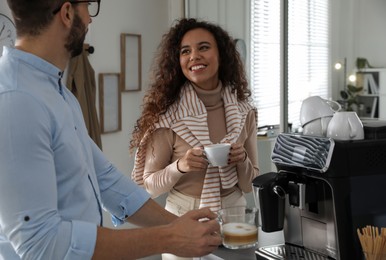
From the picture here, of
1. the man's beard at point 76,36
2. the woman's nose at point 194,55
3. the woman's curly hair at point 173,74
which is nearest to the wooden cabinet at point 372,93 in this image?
the woman's curly hair at point 173,74

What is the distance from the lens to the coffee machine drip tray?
4.53ft

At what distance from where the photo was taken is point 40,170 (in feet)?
3.35

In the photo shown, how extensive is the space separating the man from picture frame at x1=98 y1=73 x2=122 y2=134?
2.12 m

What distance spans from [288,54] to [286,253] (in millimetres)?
2074

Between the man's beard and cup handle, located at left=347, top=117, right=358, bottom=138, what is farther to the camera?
cup handle, located at left=347, top=117, right=358, bottom=138

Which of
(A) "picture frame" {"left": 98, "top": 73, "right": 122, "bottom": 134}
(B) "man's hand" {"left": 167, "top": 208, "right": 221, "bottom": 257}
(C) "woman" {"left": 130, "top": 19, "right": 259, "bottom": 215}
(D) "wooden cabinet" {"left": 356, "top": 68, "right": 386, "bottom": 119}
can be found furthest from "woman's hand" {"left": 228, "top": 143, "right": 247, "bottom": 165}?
(A) "picture frame" {"left": 98, "top": 73, "right": 122, "bottom": 134}

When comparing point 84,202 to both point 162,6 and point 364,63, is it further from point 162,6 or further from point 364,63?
point 162,6

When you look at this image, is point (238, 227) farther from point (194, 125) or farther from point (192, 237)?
point (194, 125)

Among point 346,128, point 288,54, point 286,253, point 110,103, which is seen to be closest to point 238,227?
point 286,253

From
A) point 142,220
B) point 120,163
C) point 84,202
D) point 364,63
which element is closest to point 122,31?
point 120,163

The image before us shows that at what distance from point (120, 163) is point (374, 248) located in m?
2.61

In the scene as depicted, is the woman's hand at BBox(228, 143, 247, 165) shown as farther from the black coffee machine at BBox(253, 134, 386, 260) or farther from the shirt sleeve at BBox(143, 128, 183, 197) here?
the black coffee machine at BBox(253, 134, 386, 260)

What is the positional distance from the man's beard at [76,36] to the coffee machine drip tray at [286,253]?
29.2 inches

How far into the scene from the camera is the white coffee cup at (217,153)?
1852mm
